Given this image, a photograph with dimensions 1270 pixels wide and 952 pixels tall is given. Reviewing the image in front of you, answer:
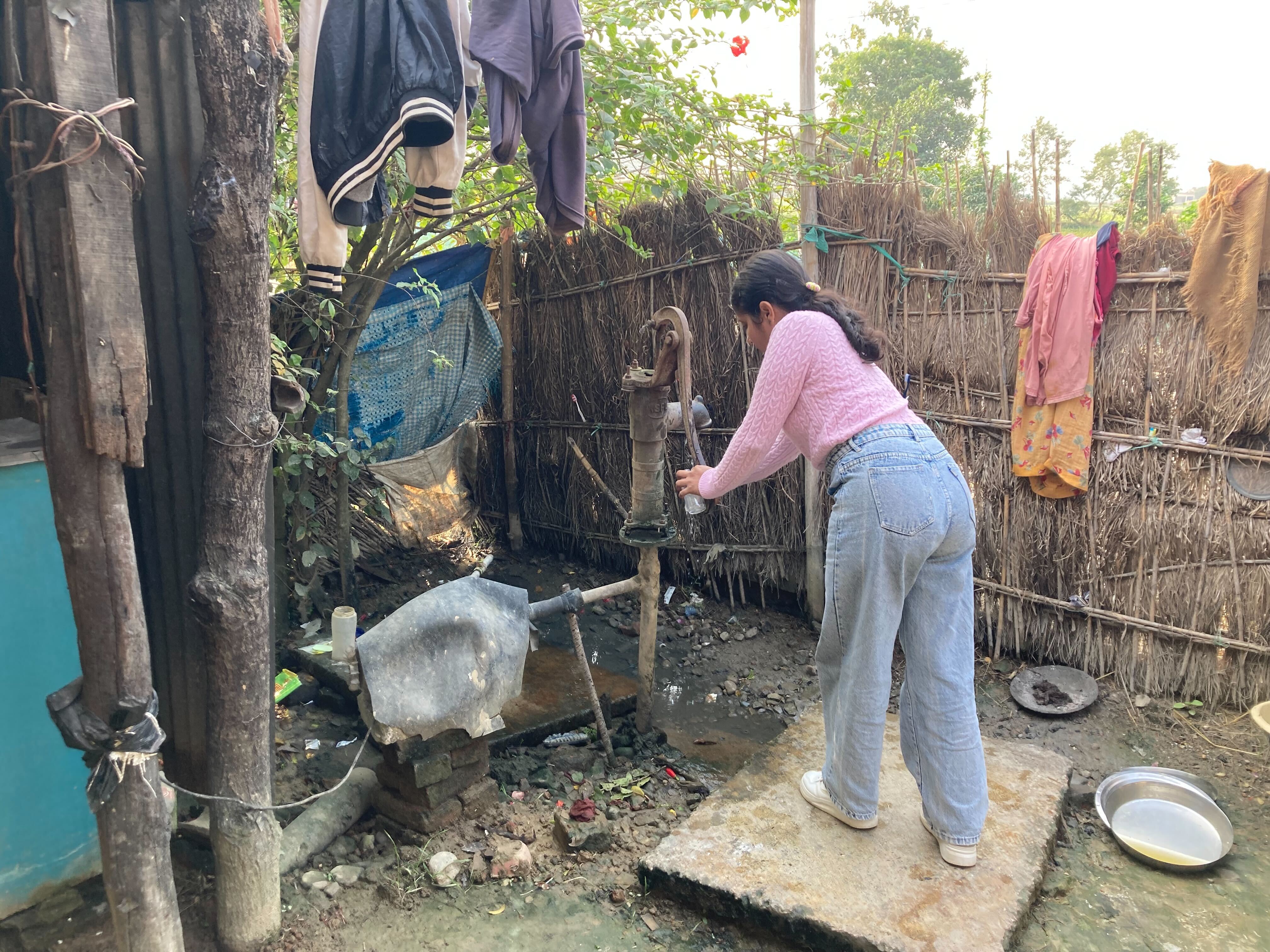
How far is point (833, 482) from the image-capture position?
242 cm

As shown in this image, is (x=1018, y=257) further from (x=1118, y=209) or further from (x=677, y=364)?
(x=677, y=364)

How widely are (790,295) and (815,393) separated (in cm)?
34

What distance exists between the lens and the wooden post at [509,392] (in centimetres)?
587

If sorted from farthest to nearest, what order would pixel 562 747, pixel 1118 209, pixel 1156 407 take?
Answer: pixel 1118 209 → pixel 1156 407 → pixel 562 747

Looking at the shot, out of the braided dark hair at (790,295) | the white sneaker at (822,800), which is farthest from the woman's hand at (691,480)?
the white sneaker at (822,800)

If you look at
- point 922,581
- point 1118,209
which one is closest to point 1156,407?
point 1118,209

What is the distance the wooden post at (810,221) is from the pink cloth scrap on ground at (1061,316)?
1.10 metres

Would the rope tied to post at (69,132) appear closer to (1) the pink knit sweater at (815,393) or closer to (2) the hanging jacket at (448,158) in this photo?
(2) the hanging jacket at (448,158)

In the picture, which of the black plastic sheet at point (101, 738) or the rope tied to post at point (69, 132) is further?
the black plastic sheet at point (101, 738)

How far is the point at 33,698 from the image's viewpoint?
2.16 meters

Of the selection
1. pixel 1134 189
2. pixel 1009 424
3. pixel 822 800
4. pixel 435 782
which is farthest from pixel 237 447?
pixel 1134 189

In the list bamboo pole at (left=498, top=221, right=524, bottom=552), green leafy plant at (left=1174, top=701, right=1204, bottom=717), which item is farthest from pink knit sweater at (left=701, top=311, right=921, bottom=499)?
bamboo pole at (left=498, top=221, right=524, bottom=552)

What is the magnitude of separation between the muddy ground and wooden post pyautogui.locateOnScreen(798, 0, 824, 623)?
608 millimetres

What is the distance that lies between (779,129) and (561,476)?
281 cm
